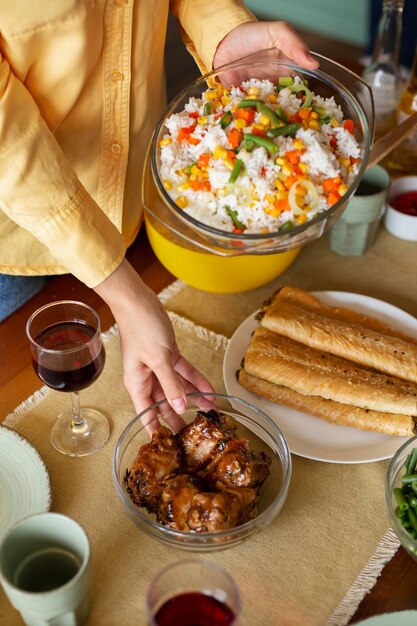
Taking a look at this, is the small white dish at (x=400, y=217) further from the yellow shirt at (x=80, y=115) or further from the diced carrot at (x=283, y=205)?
the diced carrot at (x=283, y=205)

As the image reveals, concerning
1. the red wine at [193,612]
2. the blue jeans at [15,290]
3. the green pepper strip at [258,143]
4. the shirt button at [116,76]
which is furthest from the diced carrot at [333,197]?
the blue jeans at [15,290]

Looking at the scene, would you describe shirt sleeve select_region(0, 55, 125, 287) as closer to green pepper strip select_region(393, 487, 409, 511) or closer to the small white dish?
green pepper strip select_region(393, 487, 409, 511)

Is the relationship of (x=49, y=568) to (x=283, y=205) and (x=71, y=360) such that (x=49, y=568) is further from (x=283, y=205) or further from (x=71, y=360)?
(x=283, y=205)

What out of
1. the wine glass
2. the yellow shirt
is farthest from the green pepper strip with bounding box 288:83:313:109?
the wine glass

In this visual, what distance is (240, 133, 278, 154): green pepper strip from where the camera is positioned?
125cm

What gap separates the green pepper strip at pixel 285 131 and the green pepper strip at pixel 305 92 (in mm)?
115

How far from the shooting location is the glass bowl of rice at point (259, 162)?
1.24m

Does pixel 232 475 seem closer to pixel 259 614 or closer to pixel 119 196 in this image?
pixel 259 614

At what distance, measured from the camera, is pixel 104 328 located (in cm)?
165

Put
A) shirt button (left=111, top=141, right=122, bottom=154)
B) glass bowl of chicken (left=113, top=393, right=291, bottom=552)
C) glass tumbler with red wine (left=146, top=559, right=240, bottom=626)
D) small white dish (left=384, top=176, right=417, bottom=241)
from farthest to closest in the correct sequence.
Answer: small white dish (left=384, top=176, right=417, bottom=241) → shirt button (left=111, top=141, right=122, bottom=154) → glass bowl of chicken (left=113, top=393, right=291, bottom=552) → glass tumbler with red wine (left=146, top=559, right=240, bottom=626)

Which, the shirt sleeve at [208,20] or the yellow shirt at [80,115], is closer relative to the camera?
the yellow shirt at [80,115]

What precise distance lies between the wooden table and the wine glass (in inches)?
5.3

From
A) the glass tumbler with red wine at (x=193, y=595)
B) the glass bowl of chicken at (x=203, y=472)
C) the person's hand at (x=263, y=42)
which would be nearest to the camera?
the glass tumbler with red wine at (x=193, y=595)

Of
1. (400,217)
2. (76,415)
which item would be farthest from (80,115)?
(400,217)
